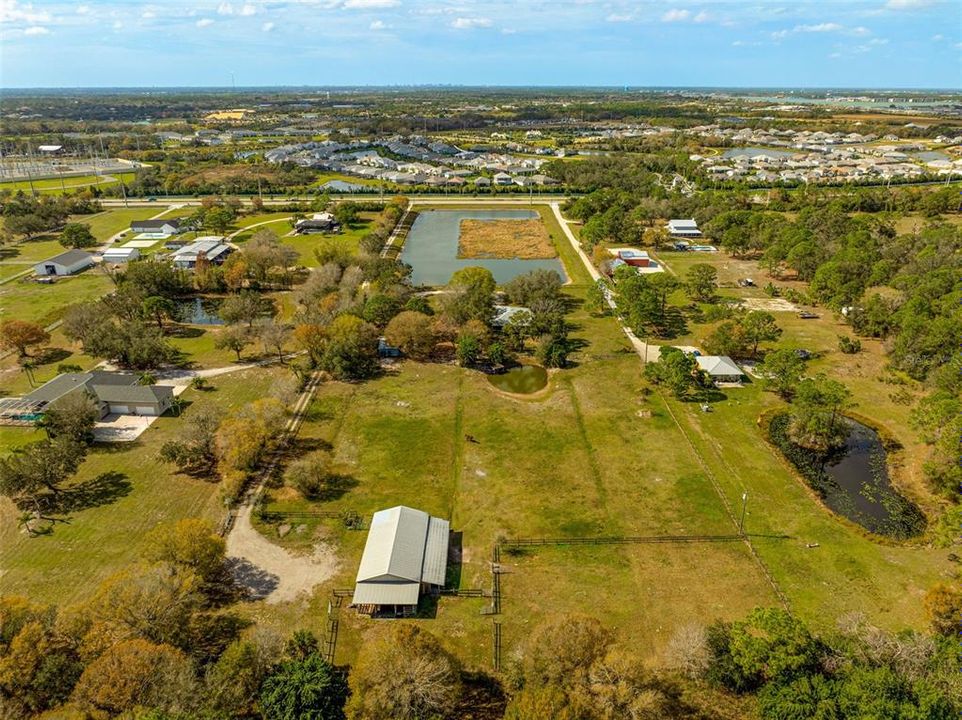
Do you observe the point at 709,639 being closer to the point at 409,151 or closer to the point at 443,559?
the point at 443,559

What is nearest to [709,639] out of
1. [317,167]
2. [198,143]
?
[317,167]

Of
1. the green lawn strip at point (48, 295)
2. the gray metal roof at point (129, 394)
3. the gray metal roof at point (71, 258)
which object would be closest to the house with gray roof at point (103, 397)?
the gray metal roof at point (129, 394)

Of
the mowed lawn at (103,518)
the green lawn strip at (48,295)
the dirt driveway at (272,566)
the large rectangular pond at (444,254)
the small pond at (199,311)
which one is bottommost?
the dirt driveway at (272,566)

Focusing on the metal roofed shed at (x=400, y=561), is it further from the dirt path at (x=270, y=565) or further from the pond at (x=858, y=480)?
the pond at (x=858, y=480)

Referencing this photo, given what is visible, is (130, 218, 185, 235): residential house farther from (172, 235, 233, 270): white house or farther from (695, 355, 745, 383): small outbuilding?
(695, 355, 745, 383): small outbuilding

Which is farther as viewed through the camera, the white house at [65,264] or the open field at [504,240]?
the open field at [504,240]

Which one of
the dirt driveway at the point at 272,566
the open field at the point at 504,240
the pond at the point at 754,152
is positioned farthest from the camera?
the pond at the point at 754,152

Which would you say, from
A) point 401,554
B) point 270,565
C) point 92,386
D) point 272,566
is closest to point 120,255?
point 92,386
